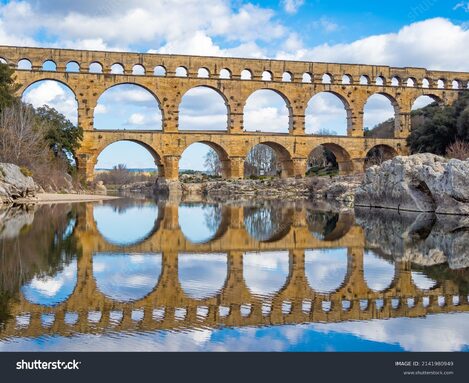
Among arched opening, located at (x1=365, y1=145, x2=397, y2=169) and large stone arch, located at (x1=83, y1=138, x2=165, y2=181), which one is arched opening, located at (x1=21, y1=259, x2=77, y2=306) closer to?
large stone arch, located at (x1=83, y1=138, x2=165, y2=181)

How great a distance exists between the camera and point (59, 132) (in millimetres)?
36344

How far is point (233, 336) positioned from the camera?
5188 mm

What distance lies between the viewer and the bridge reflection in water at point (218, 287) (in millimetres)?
5758

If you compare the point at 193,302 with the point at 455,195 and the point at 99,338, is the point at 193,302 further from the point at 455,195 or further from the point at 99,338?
the point at 455,195

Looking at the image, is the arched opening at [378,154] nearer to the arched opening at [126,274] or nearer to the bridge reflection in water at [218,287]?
the bridge reflection in water at [218,287]

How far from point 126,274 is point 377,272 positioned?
346cm

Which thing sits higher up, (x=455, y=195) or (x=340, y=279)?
(x=455, y=195)

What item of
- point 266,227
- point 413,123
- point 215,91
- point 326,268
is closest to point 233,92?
point 215,91

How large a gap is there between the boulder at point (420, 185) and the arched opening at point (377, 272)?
8822mm

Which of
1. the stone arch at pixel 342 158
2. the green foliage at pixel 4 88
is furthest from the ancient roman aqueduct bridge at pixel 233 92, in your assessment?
the green foliage at pixel 4 88

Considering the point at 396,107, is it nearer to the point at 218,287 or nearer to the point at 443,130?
the point at 443,130

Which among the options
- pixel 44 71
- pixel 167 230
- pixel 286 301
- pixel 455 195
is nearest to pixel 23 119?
pixel 44 71

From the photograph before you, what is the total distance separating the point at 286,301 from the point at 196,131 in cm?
3662

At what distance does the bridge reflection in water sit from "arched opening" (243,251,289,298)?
0.05 feet
